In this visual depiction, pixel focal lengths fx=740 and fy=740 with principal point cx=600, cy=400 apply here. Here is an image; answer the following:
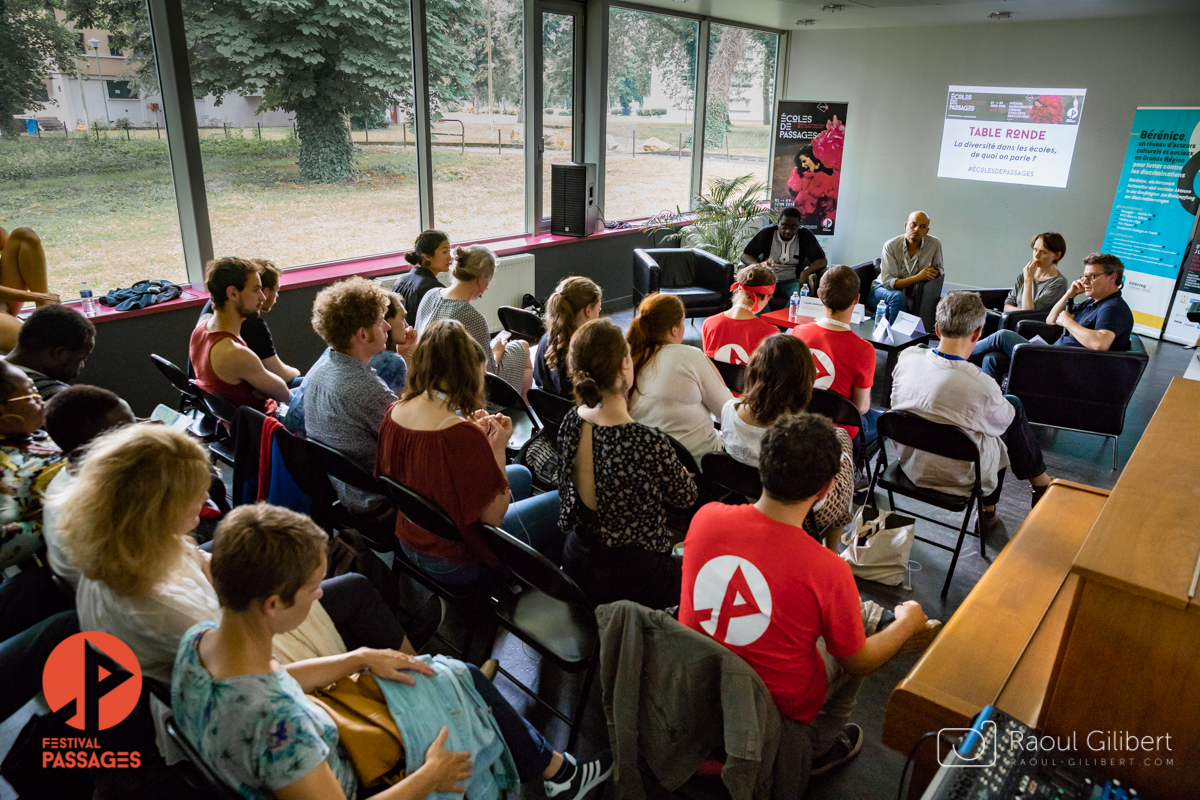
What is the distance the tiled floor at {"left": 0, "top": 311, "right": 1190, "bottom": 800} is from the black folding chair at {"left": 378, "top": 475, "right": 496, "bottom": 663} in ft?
0.78

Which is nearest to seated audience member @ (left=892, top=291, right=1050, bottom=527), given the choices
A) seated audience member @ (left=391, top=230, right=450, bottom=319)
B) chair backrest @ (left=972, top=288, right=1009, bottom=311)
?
seated audience member @ (left=391, top=230, right=450, bottom=319)

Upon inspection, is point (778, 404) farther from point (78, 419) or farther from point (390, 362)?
point (78, 419)

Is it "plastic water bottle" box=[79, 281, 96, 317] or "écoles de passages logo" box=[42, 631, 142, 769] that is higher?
"plastic water bottle" box=[79, 281, 96, 317]

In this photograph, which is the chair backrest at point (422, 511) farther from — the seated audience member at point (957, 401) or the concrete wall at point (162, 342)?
the concrete wall at point (162, 342)

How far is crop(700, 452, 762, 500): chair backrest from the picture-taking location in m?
2.68

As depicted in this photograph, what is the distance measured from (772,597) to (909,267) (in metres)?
5.33

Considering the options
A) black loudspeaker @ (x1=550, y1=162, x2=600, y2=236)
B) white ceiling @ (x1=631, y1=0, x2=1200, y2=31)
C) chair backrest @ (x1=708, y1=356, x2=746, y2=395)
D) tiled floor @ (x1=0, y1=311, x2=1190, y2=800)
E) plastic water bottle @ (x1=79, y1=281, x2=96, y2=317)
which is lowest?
tiled floor @ (x1=0, y1=311, x2=1190, y2=800)

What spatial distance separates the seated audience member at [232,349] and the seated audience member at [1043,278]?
5126 mm

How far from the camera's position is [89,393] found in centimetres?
213

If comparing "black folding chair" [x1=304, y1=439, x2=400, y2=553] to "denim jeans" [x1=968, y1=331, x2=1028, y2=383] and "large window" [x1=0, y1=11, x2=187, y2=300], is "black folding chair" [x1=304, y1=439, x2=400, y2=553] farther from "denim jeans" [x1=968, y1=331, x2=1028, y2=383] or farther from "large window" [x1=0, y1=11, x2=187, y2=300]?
"denim jeans" [x1=968, y1=331, x2=1028, y2=383]

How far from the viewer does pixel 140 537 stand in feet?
5.02

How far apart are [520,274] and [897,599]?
4.40m

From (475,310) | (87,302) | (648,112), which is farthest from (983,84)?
(87,302)

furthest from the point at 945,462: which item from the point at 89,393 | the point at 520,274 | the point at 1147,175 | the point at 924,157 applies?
the point at 924,157
